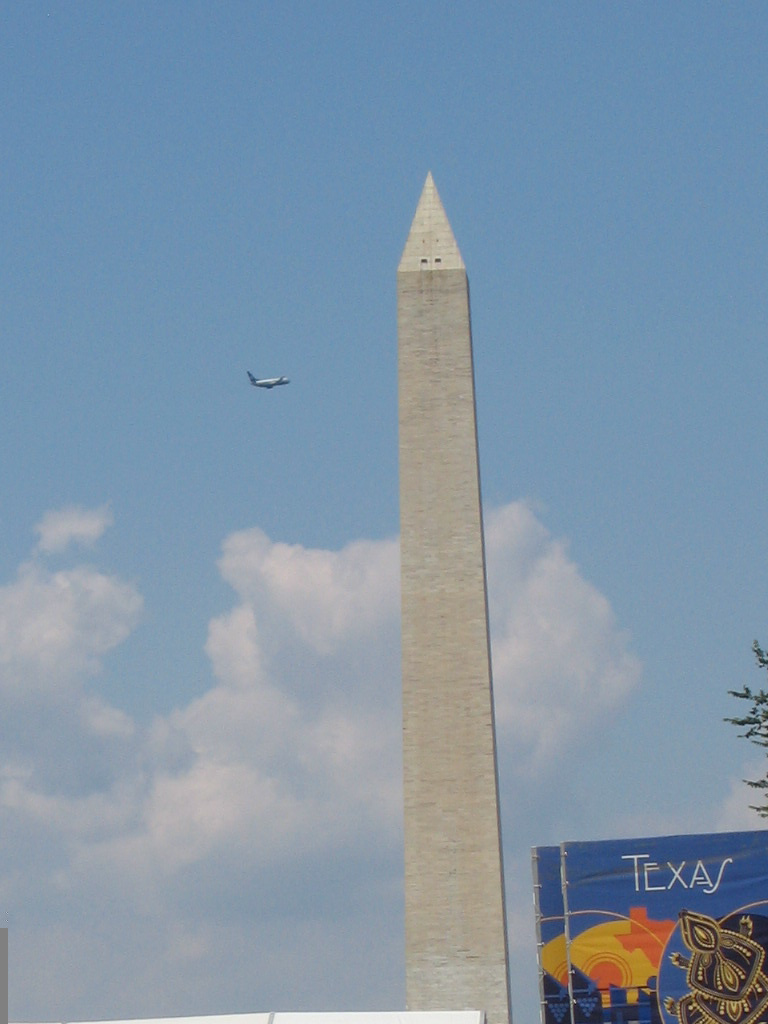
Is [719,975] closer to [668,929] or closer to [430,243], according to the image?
[668,929]

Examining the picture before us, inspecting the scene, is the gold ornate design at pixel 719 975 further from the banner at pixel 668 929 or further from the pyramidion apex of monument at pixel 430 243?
the pyramidion apex of monument at pixel 430 243

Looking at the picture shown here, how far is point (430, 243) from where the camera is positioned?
142ft

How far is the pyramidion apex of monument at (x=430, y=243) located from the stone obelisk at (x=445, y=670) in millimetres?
50

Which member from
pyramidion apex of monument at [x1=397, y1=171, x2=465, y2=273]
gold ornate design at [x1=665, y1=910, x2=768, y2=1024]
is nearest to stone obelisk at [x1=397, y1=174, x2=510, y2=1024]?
pyramidion apex of monument at [x1=397, y1=171, x2=465, y2=273]

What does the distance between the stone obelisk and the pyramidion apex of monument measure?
5 centimetres

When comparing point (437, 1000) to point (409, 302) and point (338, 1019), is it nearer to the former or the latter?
point (338, 1019)

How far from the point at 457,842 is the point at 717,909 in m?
5.88

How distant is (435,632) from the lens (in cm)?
3991

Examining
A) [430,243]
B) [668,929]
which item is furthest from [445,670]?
[430,243]

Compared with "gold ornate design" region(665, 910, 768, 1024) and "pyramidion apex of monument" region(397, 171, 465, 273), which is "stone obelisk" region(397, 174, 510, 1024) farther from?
"gold ornate design" region(665, 910, 768, 1024)

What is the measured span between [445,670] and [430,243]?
1107cm

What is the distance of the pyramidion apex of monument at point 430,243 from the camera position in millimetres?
43062

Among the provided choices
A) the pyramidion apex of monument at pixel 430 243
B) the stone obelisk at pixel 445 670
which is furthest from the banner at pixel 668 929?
the pyramidion apex of monument at pixel 430 243

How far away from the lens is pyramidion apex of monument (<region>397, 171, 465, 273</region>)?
43062 mm
